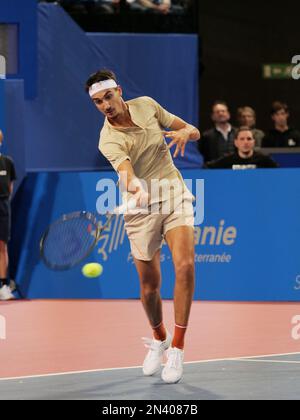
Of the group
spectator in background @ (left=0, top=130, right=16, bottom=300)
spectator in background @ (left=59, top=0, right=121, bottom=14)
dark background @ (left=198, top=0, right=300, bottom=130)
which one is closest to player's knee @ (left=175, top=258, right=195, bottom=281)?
spectator in background @ (left=0, top=130, right=16, bottom=300)

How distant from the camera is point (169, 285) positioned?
1219cm

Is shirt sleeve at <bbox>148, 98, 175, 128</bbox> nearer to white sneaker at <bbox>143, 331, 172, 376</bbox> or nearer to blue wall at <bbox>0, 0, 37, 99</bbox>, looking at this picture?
white sneaker at <bbox>143, 331, 172, 376</bbox>

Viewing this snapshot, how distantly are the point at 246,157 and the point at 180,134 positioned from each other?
4.91 m

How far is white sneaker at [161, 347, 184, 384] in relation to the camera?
7312mm

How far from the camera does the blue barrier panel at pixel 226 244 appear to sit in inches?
467

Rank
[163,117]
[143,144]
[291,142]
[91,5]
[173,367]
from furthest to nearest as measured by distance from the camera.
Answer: [91,5], [291,142], [163,117], [143,144], [173,367]

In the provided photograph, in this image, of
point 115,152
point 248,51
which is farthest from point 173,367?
point 248,51

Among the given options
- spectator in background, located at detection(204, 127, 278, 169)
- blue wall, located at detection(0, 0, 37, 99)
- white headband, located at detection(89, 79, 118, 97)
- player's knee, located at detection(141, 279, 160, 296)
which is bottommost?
player's knee, located at detection(141, 279, 160, 296)

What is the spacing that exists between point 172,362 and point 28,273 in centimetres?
548

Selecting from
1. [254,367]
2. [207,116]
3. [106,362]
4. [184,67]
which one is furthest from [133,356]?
[207,116]

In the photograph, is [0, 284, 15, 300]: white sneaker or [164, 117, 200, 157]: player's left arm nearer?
[164, 117, 200, 157]: player's left arm

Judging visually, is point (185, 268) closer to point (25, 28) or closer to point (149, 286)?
point (149, 286)

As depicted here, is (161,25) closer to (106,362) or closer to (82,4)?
(82,4)

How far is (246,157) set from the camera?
12.4m
